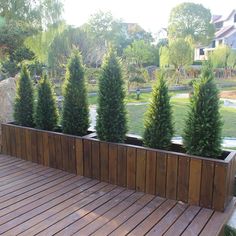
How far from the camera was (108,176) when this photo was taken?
119 inches

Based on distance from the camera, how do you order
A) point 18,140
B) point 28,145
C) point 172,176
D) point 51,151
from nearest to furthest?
1. point 172,176
2. point 51,151
3. point 28,145
4. point 18,140

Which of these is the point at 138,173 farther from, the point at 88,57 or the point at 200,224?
the point at 88,57

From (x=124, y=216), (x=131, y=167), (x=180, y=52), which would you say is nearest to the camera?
(x=124, y=216)

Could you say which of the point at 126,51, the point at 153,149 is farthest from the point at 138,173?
the point at 126,51

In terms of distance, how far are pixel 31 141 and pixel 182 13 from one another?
30.9 metres

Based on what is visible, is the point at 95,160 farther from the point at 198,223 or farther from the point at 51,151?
the point at 198,223

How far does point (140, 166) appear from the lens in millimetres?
2768

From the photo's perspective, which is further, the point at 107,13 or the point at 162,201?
the point at 107,13

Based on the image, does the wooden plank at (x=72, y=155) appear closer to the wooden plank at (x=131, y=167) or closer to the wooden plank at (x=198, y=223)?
the wooden plank at (x=131, y=167)

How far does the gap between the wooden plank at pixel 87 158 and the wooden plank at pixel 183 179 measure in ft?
3.50

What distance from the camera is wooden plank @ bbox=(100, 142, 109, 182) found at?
299 cm

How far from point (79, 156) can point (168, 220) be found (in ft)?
4.44

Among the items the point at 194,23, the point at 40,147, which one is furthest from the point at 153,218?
the point at 194,23

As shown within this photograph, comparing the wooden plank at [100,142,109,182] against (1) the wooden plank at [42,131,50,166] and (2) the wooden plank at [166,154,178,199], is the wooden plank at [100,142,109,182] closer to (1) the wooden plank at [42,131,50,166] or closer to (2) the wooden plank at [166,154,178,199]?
(2) the wooden plank at [166,154,178,199]
